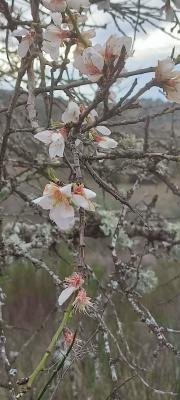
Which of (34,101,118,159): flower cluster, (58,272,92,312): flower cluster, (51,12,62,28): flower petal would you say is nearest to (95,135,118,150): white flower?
(34,101,118,159): flower cluster

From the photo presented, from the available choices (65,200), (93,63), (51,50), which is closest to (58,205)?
(65,200)

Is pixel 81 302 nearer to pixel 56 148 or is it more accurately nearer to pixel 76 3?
pixel 56 148

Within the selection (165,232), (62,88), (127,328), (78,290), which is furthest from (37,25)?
(127,328)

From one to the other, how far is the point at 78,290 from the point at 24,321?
5309mm

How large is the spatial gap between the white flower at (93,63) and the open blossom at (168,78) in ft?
0.29

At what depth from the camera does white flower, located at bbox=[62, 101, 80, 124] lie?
109 cm

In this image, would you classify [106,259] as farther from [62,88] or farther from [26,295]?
[62,88]

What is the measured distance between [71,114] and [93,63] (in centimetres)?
9

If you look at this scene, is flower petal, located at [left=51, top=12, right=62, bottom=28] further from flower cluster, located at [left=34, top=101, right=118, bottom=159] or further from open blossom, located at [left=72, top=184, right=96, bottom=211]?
open blossom, located at [left=72, top=184, right=96, bottom=211]

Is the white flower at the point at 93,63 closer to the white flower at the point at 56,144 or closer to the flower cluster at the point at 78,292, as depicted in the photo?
the white flower at the point at 56,144

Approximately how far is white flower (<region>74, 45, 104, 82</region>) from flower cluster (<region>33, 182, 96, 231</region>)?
0.59 feet

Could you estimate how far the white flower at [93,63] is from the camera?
1.06m

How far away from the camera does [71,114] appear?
1101 millimetres

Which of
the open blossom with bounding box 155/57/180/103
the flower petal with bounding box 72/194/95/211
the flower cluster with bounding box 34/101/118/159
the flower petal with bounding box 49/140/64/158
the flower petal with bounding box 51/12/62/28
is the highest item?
the flower petal with bounding box 51/12/62/28
